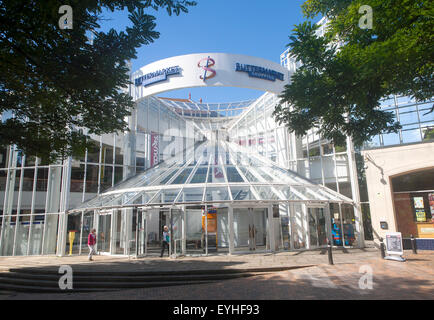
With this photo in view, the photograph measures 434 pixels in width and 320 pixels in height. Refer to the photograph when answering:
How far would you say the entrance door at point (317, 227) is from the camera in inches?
596

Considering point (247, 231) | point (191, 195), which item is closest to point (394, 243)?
point (247, 231)

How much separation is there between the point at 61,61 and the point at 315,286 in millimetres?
8570

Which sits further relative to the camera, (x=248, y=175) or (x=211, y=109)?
(x=211, y=109)

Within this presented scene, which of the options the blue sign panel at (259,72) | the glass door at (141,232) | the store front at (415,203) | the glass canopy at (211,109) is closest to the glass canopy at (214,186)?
the glass door at (141,232)

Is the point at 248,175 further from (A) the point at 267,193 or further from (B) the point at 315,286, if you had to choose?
(B) the point at 315,286

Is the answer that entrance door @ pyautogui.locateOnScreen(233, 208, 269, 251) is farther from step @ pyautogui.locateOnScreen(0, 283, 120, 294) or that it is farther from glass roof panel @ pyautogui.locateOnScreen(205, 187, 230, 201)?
step @ pyautogui.locateOnScreen(0, 283, 120, 294)

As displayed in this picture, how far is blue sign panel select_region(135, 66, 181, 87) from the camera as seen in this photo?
60.1 ft

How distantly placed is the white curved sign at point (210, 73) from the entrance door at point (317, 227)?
8.52m

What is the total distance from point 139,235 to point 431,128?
1648cm

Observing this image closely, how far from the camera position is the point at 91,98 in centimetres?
806

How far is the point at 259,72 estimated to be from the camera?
18.8 meters

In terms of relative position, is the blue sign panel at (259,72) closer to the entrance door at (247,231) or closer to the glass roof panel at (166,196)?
the glass roof panel at (166,196)

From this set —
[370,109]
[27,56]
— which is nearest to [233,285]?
[370,109]
